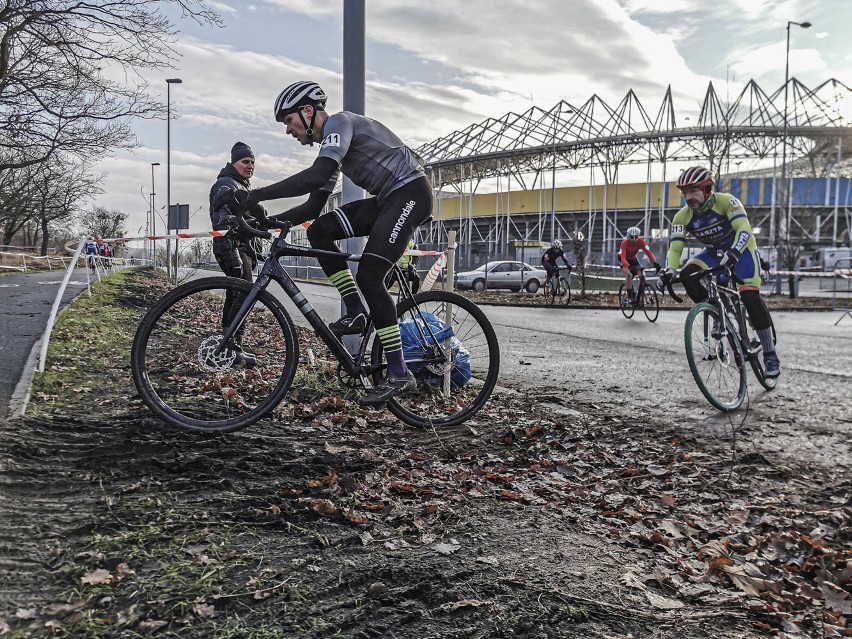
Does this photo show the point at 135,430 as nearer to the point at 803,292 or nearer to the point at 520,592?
the point at 520,592

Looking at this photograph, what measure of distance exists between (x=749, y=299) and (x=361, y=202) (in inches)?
167

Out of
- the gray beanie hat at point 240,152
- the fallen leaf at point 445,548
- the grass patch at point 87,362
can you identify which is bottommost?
the fallen leaf at point 445,548

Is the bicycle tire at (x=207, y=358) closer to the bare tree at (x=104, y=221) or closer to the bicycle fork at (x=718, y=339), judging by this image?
the bicycle fork at (x=718, y=339)

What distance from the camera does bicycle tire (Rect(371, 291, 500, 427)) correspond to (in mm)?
4519

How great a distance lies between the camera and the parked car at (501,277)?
31562mm

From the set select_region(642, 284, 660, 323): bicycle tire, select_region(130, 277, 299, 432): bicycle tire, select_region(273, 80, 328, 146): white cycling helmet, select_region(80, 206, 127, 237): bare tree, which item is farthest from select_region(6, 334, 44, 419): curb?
select_region(80, 206, 127, 237): bare tree

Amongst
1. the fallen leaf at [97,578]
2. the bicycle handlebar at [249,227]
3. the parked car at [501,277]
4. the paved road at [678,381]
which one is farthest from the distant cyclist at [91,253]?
the parked car at [501,277]

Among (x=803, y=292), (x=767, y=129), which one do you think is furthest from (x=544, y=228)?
(x=803, y=292)

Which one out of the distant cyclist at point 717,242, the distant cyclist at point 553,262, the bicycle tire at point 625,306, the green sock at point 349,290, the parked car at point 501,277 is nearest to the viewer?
the green sock at point 349,290

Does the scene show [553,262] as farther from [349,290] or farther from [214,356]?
[214,356]

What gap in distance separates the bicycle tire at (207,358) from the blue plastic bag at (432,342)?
0.83 meters

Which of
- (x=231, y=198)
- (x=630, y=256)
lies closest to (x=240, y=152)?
(x=231, y=198)

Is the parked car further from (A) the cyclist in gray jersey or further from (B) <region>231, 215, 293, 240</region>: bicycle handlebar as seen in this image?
(B) <region>231, 215, 293, 240</region>: bicycle handlebar

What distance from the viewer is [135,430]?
3830mm
